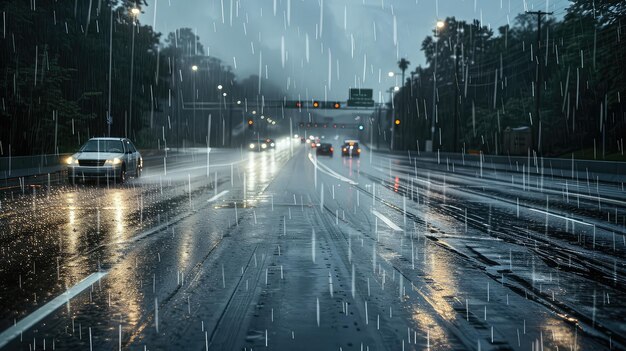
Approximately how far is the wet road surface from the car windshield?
914 centimetres

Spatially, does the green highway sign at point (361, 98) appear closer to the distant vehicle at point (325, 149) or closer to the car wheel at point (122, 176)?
the distant vehicle at point (325, 149)

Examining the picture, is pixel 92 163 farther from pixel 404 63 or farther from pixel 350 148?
pixel 404 63

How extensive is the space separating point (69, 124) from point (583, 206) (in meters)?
36.2

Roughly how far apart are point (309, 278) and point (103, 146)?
18369 millimetres

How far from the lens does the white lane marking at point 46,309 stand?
4797mm

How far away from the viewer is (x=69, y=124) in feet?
142

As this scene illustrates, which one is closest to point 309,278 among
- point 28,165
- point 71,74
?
point 28,165

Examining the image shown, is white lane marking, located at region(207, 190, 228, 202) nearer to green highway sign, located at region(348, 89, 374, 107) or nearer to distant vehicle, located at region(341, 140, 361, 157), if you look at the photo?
distant vehicle, located at region(341, 140, 361, 157)

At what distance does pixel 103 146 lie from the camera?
23484mm

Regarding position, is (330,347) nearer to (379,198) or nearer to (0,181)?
(379,198)

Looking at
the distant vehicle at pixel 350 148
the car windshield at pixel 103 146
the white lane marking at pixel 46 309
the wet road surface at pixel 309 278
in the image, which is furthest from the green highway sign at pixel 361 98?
the white lane marking at pixel 46 309

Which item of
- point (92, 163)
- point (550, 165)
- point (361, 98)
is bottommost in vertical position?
point (550, 165)

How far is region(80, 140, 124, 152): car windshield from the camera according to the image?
2305cm

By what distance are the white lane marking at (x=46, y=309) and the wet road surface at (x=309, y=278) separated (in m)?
0.02
